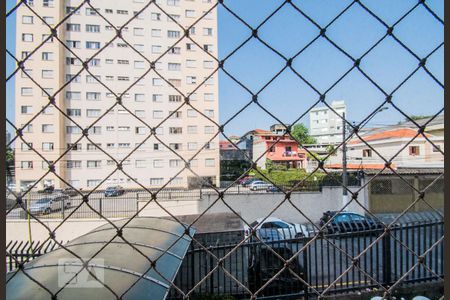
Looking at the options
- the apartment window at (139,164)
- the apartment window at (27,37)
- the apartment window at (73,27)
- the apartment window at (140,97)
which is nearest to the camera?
the apartment window at (27,37)

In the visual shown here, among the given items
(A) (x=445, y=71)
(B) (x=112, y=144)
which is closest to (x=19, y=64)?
(A) (x=445, y=71)

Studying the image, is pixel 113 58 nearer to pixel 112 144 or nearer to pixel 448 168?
pixel 112 144

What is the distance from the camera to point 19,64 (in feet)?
2.76

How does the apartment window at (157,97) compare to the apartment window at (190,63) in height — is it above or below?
below

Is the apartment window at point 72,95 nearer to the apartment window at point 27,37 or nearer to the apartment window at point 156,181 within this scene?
the apartment window at point 27,37

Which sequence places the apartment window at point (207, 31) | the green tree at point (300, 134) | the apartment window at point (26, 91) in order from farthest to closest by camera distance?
the apartment window at point (26, 91) < the apartment window at point (207, 31) < the green tree at point (300, 134)

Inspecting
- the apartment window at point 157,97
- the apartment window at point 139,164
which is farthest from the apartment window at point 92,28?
the apartment window at point 139,164

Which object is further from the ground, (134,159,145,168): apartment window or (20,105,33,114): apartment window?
(20,105,33,114): apartment window

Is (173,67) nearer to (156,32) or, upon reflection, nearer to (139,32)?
(156,32)

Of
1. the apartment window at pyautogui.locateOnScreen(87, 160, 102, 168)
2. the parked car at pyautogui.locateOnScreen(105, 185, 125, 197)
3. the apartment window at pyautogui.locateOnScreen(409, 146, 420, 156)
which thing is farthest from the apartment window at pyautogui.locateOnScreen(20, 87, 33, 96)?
the apartment window at pyautogui.locateOnScreen(409, 146, 420, 156)

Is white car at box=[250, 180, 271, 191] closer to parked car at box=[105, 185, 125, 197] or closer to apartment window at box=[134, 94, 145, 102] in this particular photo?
parked car at box=[105, 185, 125, 197]

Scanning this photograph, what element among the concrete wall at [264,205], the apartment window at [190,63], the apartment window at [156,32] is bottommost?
the concrete wall at [264,205]

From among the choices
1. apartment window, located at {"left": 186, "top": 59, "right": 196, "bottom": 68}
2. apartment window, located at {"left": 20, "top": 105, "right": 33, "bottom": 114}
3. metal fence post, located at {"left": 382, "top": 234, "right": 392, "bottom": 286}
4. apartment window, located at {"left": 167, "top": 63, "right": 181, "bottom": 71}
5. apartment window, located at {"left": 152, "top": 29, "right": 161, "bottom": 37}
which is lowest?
Result: metal fence post, located at {"left": 382, "top": 234, "right": 392, "bottom": 286}

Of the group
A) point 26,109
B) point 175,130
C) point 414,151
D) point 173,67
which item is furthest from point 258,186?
point 26,109
